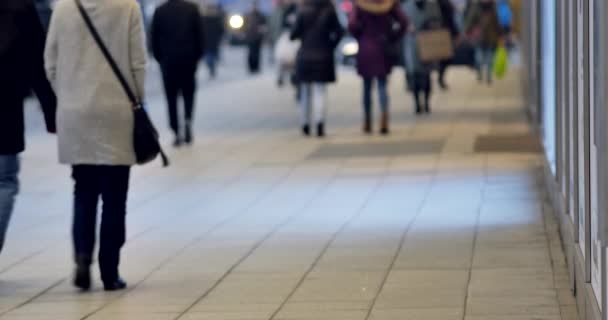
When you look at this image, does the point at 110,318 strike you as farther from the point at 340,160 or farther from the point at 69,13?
the point at 340,160

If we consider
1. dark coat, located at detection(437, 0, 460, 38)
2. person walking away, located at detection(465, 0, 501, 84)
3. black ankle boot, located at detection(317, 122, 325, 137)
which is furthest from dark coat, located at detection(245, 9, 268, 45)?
black ankle boot, located at detection(317, 122, 325, 137)

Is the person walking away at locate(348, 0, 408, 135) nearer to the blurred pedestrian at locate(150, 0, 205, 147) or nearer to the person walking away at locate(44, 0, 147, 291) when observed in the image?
the blurred pedestrian at locate(150, 0, 205, 147)

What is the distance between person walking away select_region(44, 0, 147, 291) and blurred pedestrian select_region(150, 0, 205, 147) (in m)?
9.02

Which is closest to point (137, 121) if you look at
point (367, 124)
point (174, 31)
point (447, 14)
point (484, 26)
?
point (174, 31)

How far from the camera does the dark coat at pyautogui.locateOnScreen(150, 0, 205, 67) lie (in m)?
17.8

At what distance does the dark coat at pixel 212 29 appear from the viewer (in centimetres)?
3744

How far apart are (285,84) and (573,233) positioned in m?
24.1

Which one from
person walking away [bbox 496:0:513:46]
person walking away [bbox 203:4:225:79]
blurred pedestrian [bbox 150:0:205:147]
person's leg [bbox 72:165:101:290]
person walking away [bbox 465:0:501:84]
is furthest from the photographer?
person walking away [bbox 203:4:225:79]

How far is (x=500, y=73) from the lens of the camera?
31062 millimetres

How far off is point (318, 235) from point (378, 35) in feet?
28.4

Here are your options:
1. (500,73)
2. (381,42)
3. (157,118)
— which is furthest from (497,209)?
(500,73)

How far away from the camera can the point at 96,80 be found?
28.4 ft

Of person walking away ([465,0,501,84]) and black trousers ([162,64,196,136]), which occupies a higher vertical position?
black trousers ([162,64,196,136])

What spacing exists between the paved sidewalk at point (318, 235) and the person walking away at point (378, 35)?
0.77 metres
